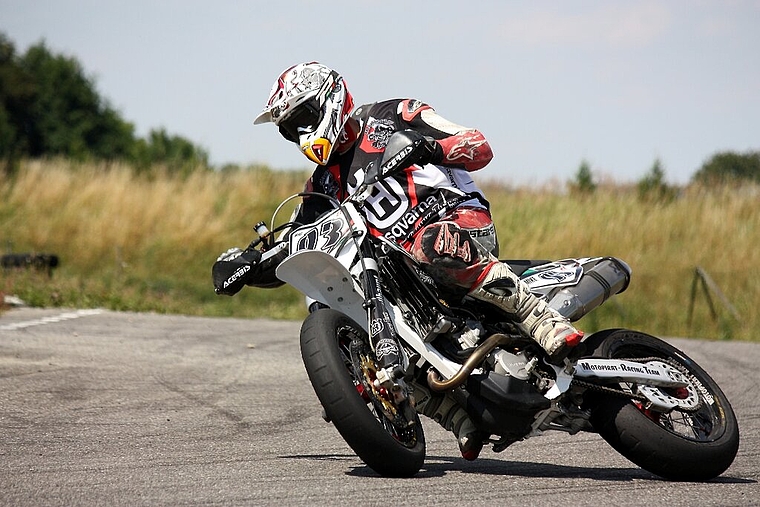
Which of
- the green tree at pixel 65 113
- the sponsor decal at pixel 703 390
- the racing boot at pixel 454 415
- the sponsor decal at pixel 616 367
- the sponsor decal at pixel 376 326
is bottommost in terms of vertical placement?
the green tree at pixel 65 113

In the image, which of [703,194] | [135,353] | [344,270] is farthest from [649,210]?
[344,270]

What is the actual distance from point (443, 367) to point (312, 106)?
1449 millimetres

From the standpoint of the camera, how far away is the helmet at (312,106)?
16.5 feet

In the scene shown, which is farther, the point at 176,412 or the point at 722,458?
the point at 176,412

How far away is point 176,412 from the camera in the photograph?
22.9ft

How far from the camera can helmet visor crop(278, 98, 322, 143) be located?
5.06 metres

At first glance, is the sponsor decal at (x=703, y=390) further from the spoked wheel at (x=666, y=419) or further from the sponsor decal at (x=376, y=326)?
the sponsor decal at (x=376, y=326)

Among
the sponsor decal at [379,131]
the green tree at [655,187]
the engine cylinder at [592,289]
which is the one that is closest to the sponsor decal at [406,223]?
the sponsor decal at [379,131]

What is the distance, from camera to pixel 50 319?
12344 millimetres

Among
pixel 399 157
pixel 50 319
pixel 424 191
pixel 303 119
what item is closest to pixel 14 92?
pixel 50 319

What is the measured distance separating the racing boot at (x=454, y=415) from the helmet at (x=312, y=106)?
1255mm

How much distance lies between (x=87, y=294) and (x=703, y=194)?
14.8 meters

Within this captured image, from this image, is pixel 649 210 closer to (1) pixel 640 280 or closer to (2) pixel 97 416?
(1) pixel 640 280

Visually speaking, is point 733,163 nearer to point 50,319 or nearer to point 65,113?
point 50,319
